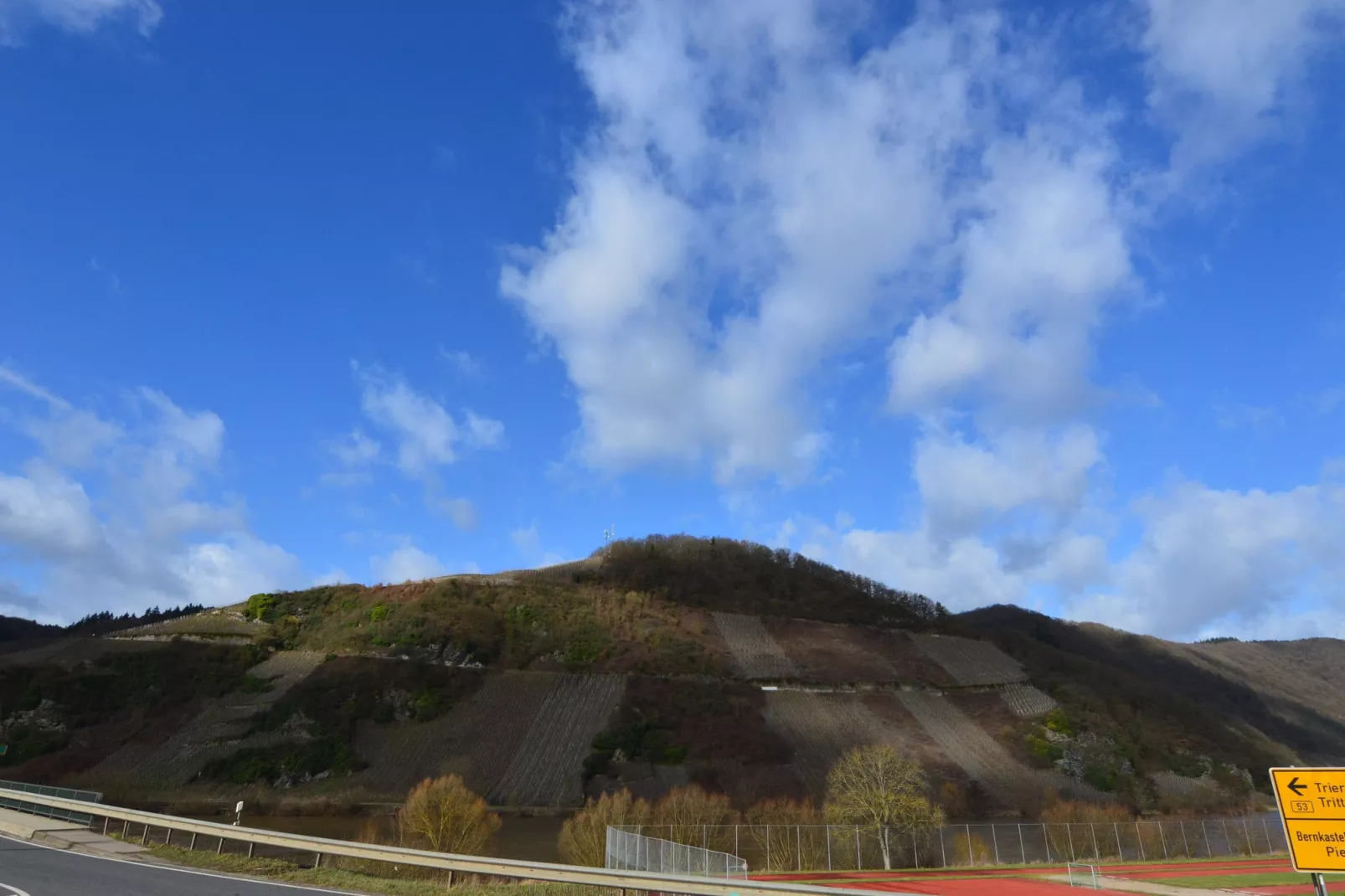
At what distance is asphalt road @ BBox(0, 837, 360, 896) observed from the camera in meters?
14.9

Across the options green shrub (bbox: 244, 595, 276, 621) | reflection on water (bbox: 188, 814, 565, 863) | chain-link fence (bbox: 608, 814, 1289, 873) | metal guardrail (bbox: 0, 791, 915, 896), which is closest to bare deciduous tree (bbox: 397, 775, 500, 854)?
chain-link fence (bbox: 608, 814, 1289, 873)

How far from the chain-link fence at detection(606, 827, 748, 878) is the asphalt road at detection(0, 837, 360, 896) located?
12906 millimetres

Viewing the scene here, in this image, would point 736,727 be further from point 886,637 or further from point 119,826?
point 119,826

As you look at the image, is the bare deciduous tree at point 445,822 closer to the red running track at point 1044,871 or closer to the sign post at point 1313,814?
the red running track at point 1044,871

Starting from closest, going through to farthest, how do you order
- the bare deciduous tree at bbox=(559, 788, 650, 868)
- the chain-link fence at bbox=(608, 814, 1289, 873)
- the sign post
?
the sign post < the bare deciduous tree at bbox=(559, 788, 650, 868) < the chain-link fence at bbox=(608, 814, 1289, 873)

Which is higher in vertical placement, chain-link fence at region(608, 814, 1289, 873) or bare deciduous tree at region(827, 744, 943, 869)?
bare deciduous tree at region(827, 744, 943, 869)

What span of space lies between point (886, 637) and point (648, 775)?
179 feet

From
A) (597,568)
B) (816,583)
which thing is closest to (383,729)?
(597,568)

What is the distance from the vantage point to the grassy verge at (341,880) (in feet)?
54.6

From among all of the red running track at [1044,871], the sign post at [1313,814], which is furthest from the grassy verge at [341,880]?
the sign post at [1313,814]

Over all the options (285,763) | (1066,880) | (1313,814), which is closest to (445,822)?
(1066,880)

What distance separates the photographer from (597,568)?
132m

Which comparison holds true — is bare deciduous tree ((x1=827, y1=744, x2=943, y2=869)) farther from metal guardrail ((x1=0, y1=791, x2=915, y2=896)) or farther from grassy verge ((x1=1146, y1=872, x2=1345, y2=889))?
metal guardrail ((x1=0, y1=791, x2=915, y2=896))

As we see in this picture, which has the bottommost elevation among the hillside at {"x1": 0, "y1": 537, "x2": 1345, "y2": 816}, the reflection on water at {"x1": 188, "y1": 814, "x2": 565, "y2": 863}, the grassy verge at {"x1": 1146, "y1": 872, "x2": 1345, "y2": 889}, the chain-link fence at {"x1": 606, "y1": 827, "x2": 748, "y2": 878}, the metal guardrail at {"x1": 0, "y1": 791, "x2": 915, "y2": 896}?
the reflection on water at {"x1": 188, "y1": 814, "x2": 565, "y2": 863}
